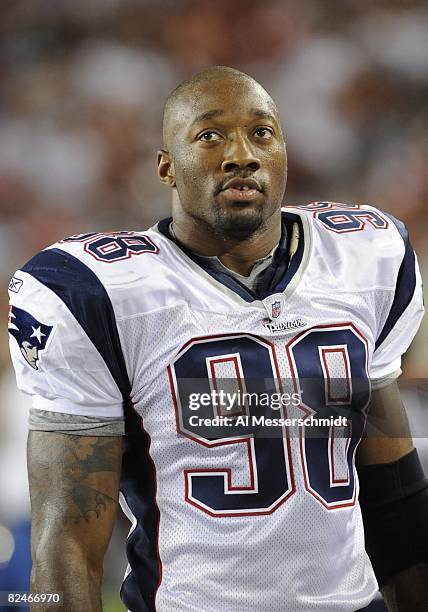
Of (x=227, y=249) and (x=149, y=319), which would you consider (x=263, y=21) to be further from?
(x=149, y=319)

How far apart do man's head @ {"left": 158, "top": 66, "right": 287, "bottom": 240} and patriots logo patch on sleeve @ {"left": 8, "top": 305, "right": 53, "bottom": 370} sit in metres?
0.20

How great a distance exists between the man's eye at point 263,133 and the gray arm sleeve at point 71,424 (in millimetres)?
329

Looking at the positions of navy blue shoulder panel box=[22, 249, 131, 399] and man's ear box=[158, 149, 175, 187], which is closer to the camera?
navy blue shoulder panel box=[22, 249, 131, 399]

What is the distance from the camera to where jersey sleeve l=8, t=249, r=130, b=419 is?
82 cm

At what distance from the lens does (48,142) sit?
1.41 meters

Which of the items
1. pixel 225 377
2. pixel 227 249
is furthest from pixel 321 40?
pixel 225 377

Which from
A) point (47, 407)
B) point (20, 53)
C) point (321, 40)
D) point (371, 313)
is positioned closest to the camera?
point (47, 407)


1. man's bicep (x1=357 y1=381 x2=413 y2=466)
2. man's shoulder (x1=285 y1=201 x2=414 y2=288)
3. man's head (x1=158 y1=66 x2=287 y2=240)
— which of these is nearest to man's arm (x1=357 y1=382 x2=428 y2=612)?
man's bicep (x1=357 y1=381 x2=413 y2=466)

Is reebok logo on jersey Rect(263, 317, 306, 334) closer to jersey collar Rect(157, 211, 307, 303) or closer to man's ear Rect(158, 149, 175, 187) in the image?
jersey collar Rect(157, 211, 307, 303)

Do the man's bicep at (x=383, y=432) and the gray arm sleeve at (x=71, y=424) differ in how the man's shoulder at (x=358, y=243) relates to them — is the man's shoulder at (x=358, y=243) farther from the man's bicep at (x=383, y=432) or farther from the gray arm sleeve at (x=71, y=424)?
the gray arm sleeve at (x=71, y=424)

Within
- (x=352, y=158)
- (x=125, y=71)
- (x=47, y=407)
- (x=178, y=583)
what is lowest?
(x=178, y=583)

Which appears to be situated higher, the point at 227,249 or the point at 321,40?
the point at 321,40

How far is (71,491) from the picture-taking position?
81 centimetres

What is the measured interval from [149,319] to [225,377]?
0.31 feet
